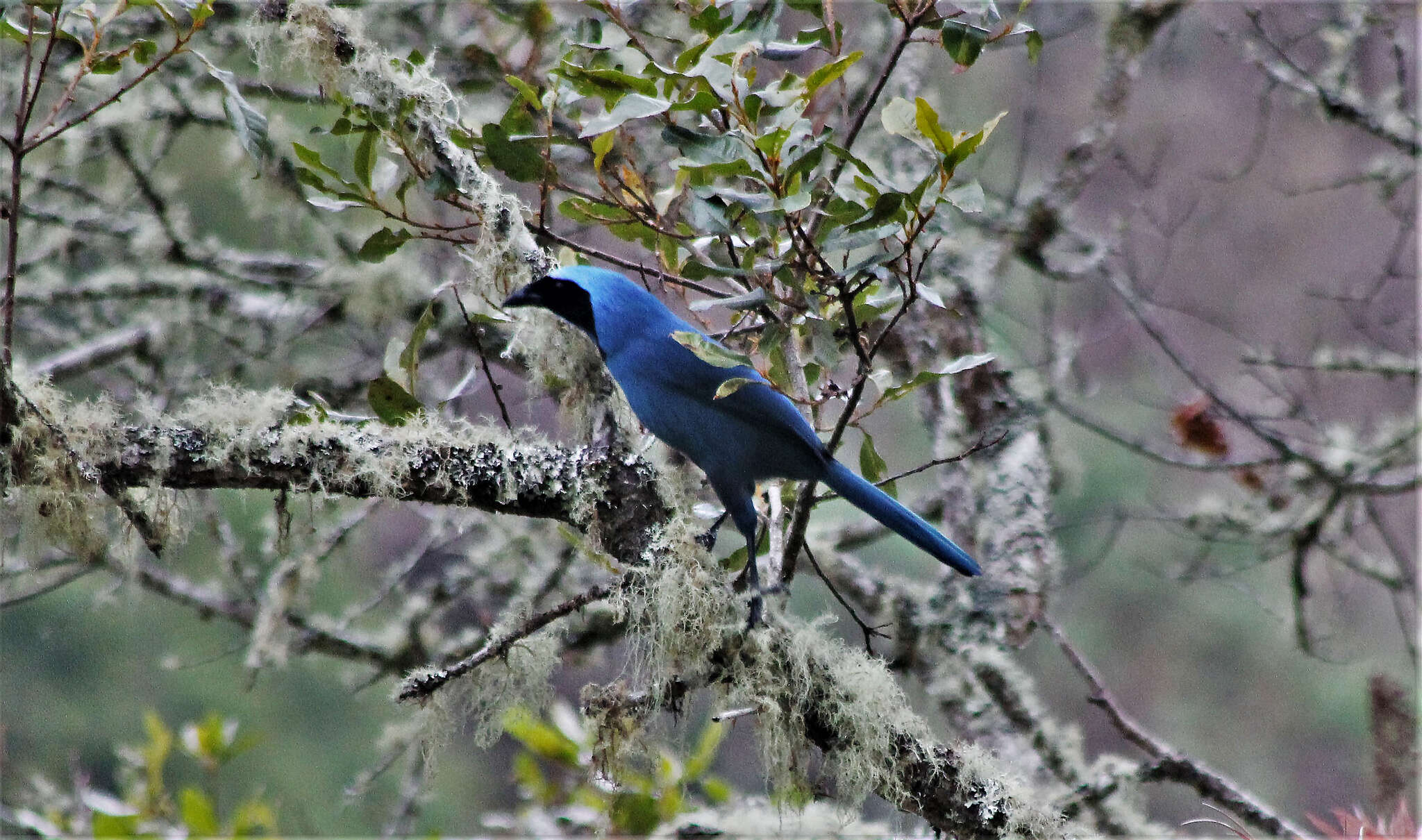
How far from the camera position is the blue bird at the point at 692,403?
81.9 inches

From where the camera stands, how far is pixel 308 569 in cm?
329

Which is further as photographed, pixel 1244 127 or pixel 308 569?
pixel 1244 127

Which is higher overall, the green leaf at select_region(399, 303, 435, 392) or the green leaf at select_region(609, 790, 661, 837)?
the green leaf at select_region(399, 303, 435, 392)

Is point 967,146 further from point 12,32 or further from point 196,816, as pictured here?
point 196,816

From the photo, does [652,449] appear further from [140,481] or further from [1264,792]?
[1264,792]

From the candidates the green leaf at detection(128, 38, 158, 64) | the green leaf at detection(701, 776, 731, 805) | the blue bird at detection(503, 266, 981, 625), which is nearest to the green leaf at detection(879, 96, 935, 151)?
the blue bird at detection(503, 266, 981, 625)

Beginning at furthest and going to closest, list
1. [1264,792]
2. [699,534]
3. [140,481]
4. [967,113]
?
[1264,792] → [967,113] → [699,534] → [140,481]

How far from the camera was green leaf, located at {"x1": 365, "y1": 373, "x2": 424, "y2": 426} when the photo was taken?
6.73ft

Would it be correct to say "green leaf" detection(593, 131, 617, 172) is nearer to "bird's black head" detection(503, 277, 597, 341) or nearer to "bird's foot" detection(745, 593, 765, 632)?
"bird's black head" detection(503, 277, 597, 341)

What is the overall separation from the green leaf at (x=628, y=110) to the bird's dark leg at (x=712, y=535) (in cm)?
74

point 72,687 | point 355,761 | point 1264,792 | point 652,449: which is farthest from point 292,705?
point 1264,792

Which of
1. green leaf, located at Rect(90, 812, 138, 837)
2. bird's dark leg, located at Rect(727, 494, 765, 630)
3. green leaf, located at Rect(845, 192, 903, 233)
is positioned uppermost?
green leaf, located at Rect(845, 192, 903, 233)

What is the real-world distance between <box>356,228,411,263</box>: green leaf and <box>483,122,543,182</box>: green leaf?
24 cm

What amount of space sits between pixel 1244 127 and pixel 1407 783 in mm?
12148
